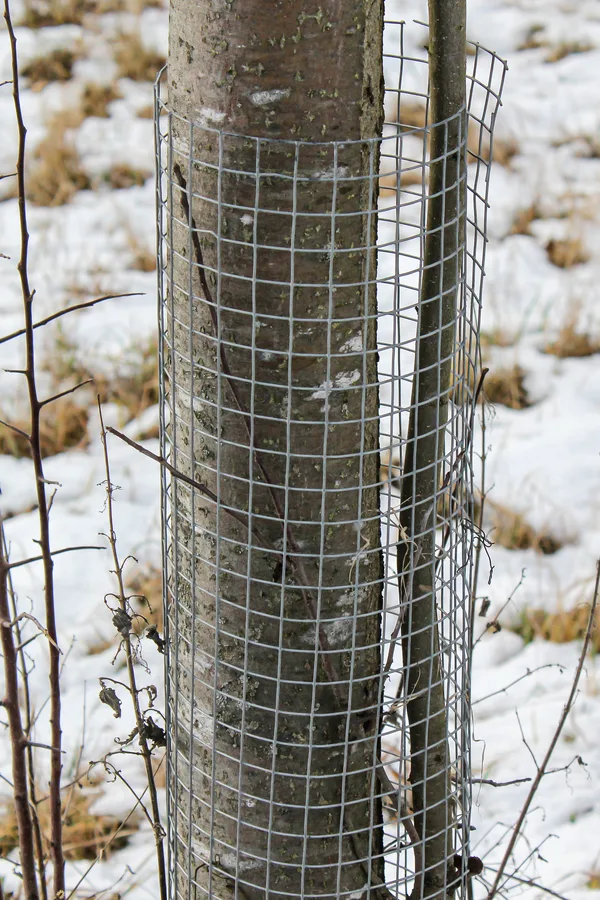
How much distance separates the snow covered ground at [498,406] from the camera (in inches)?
102

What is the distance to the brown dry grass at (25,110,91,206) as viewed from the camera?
15.1 feet

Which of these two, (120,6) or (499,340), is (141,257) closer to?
(499,340)

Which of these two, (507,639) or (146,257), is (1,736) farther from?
(146,257)

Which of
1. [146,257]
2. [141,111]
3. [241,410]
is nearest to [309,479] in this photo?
[241,410]

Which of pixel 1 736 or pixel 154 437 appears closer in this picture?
pixel 1 736

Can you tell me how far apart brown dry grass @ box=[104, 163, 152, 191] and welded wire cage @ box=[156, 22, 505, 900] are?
330 cm

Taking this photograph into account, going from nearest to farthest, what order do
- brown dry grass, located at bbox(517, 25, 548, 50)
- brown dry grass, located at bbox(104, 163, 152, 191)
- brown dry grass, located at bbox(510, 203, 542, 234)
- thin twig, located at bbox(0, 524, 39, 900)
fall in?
thin twig, located at bbox(0, 524, 39, 900) < brown dry grass, located at bbox(510, 203, 542, 234) < brown dry grass, located at bbox(104, 163, 152, 191) < brown dry grass, located at bbox(517, 25, 548, 50)

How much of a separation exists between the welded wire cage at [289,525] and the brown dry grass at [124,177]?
10.8 ft

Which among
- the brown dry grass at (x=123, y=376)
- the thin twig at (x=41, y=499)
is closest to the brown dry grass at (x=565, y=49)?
the brown dry grass at (x=123, y=376)

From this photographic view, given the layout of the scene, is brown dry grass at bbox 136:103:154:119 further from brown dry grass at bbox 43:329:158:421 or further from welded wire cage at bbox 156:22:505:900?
welded wire cage at bbox 156:22:505:900

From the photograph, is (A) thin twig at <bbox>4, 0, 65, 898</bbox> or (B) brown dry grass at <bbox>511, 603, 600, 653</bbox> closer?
(A) thin twig at <bbox>4, 0, 65, 898</bbox>

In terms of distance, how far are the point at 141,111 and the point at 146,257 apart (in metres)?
1.26

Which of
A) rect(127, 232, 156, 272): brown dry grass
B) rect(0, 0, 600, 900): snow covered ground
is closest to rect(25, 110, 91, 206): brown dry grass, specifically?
rect(0, 0, 600, 900): snow covered ground

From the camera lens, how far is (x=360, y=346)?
4.52ft
